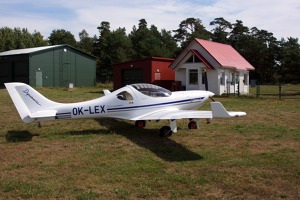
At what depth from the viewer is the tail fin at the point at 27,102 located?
10070mm

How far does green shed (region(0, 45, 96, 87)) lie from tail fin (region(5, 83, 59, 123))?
38105 millimetres

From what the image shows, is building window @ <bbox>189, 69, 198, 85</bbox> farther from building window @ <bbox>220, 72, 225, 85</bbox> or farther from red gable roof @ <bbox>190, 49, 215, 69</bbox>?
building window @ <bbox>220, 72, 225, 85</bbox>

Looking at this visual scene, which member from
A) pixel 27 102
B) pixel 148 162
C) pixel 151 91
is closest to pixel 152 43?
pixel 151 91

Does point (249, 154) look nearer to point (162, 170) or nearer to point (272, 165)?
point (272, 165)

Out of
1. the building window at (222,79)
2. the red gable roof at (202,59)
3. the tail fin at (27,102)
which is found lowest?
the tail fin at (27,102)

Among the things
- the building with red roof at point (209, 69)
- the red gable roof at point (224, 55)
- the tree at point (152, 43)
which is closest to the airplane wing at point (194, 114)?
the building with red roof at point (209, 69)

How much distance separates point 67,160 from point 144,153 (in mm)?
1955

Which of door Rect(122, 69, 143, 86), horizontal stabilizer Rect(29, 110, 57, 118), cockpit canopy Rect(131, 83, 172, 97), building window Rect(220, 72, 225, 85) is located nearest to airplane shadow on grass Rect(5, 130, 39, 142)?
horizontal stabilizer Rect(29, 110, 57, 118)

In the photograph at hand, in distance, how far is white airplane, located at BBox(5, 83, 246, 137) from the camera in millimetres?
10133

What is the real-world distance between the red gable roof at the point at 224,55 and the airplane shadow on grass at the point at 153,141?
1817cm

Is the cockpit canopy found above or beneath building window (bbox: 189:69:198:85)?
beneath

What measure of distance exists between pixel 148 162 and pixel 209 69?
75.6 feet

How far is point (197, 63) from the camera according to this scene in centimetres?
3022

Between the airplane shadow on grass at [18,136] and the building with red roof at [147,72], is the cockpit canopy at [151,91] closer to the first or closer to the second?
the airplane shadow on grass at [18,136]
